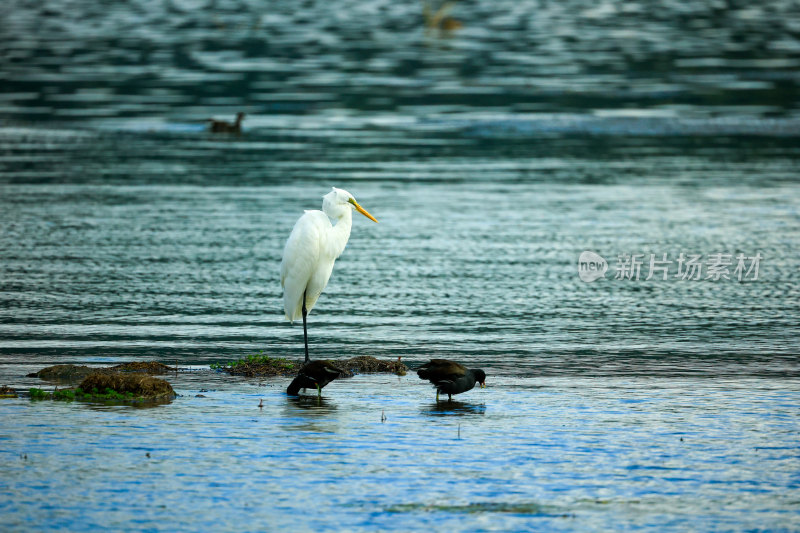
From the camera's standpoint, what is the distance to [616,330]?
14.4 meters

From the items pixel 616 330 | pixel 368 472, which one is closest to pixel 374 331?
pixel 616 330

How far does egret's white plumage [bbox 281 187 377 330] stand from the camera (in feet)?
41.5

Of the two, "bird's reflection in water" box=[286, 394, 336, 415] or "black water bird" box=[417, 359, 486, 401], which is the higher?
"black water bird" box=[417, 359, 486, 401]

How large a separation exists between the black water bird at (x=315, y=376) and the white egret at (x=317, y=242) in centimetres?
132

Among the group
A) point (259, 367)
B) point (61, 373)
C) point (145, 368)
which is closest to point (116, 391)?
point (145, 368)

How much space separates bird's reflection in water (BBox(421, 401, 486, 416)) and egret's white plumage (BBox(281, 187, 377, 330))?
2.32 meters

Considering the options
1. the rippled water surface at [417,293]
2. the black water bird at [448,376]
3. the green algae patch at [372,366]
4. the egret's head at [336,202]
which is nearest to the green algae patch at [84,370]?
the rippled water surface at [417,293]

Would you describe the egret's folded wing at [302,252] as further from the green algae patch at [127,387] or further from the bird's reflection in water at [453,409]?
the bird's reflection in water at [453,409]

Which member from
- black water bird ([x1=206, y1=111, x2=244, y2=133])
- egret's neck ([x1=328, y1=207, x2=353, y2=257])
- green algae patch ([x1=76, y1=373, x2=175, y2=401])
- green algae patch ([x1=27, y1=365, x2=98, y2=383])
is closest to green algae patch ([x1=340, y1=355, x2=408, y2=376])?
egret's neck ([x1=328, y1=207, x2=353, y2=257])

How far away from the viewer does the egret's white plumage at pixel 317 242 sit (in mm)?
12648

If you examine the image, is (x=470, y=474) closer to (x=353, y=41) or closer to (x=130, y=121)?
(x=130, y=121)

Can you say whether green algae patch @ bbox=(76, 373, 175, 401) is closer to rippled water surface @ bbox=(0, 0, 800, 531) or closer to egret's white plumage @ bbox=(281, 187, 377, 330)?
rippled water surface @ bbox=(0, 0, 800, 531)

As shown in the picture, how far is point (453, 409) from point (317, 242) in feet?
8.60

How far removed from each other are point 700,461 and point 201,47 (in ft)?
147
